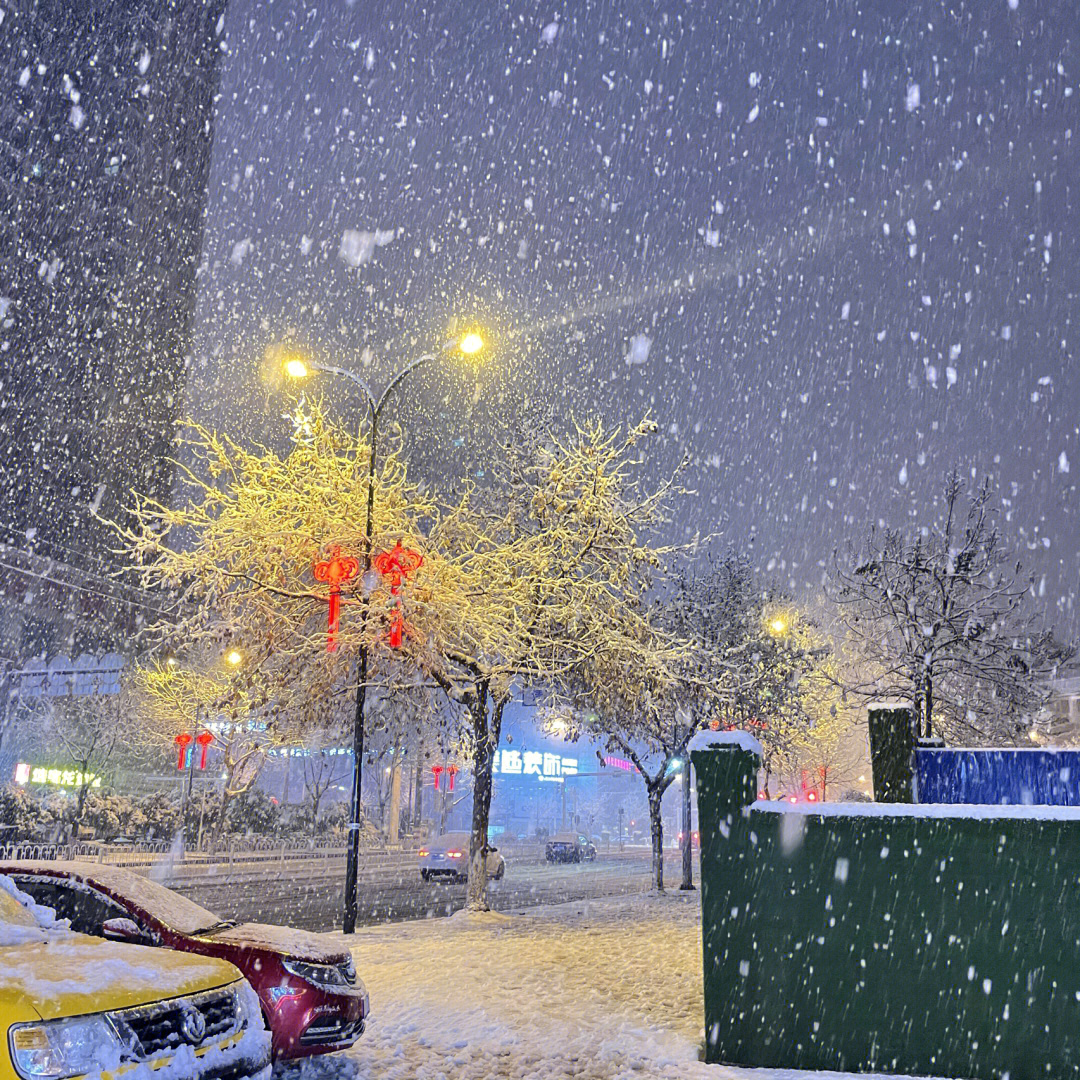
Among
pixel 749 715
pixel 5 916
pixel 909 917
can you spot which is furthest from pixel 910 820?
pixel 749 715

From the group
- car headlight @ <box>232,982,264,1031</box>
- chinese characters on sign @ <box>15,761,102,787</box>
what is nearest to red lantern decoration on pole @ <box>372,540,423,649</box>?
car headlight @ <box>232,982,264,1031</box>

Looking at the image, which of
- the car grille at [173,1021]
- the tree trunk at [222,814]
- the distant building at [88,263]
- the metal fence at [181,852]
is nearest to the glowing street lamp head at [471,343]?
the car grille at [173,1021]

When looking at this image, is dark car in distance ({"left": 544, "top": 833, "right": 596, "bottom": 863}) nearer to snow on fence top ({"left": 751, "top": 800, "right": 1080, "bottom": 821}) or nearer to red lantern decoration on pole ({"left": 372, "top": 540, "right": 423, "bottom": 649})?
red lantern decoration on pole ({"left": 372, "top": 540, "right": 423, "bottom": 649})

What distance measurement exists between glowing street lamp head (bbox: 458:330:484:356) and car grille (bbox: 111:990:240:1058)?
11.6m

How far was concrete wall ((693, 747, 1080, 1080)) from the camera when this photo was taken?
22.1ft

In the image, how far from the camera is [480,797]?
59.4 ft

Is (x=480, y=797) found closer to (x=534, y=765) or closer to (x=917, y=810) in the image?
(x=917, y=810)

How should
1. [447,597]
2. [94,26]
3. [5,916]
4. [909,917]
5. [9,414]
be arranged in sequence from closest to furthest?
[5,916], [909,917], [447,597], [9,414], [94,26]

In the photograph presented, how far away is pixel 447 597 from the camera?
1625 cm

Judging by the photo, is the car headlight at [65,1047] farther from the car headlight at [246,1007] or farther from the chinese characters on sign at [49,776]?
the chinese characters on sign at [49,776]

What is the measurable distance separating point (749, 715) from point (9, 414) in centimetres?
5677

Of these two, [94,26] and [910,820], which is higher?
[94,26]

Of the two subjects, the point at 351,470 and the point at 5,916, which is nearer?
the point at 5,916

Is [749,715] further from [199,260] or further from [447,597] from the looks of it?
[199,260]
